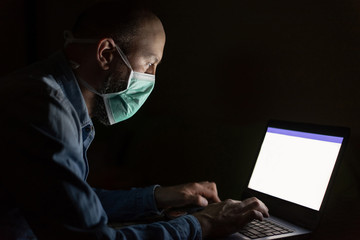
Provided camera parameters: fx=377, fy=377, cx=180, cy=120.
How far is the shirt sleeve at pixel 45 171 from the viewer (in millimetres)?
705

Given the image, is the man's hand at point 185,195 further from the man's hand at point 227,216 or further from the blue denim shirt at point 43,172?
the blue denim shirt at point 43,172

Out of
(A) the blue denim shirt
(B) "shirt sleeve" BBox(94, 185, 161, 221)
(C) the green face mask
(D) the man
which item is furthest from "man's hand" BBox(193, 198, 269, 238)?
(C) the green face mask

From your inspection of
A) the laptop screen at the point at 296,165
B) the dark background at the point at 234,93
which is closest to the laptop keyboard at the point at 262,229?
the laptop screen at the point at 296,165

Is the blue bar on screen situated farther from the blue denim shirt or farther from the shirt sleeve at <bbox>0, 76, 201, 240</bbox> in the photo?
the shirt sleeve at <bbox>0, 76, 201, 240</bbox>

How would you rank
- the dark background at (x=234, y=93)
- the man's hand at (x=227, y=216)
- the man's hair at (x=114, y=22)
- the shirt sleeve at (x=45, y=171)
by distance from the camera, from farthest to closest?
the dark background at (x=234, y=93) → the man's hair at (x=114, y=22) → the man's hand at (x=227, y=216) → the shirt sleeve at (x=45, y=171)

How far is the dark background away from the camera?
113 cm

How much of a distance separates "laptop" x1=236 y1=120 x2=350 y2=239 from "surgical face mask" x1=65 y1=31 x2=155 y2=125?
44 cm

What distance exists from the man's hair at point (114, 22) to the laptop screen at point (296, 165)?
1.82 ft

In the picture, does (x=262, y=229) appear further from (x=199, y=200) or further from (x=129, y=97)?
(x=129, y=97)

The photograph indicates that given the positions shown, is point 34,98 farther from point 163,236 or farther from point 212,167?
point 212,167

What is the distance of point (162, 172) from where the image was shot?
5.80ft

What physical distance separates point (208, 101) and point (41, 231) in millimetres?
981

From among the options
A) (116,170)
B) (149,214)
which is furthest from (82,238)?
(116,170)

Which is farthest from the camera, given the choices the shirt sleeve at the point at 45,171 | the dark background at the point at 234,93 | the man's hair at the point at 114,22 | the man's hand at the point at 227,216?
the dark background at the point at 234,93
